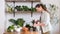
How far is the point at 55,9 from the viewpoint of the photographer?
14.9ft

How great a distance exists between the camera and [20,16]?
451 cm

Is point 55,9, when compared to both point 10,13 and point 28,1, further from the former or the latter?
point 10,13

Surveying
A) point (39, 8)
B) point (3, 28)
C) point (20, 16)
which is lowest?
point (3, 28)

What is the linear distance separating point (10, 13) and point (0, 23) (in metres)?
0.41

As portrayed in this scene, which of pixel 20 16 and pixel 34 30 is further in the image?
pixel 20 16

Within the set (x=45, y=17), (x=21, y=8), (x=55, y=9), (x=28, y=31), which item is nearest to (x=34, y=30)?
(x=28, y=31)

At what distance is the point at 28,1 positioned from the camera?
447 cm

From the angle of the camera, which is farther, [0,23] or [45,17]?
[0,23]

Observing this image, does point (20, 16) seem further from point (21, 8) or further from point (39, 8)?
point (39, 8)

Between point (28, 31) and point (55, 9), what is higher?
point (55, 9)

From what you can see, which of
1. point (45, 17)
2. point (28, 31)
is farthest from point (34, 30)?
point (45, 17)

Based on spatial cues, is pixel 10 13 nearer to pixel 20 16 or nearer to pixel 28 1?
pixel 20 16

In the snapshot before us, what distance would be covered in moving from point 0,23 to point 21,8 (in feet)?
2.46

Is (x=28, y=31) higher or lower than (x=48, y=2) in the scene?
lower
